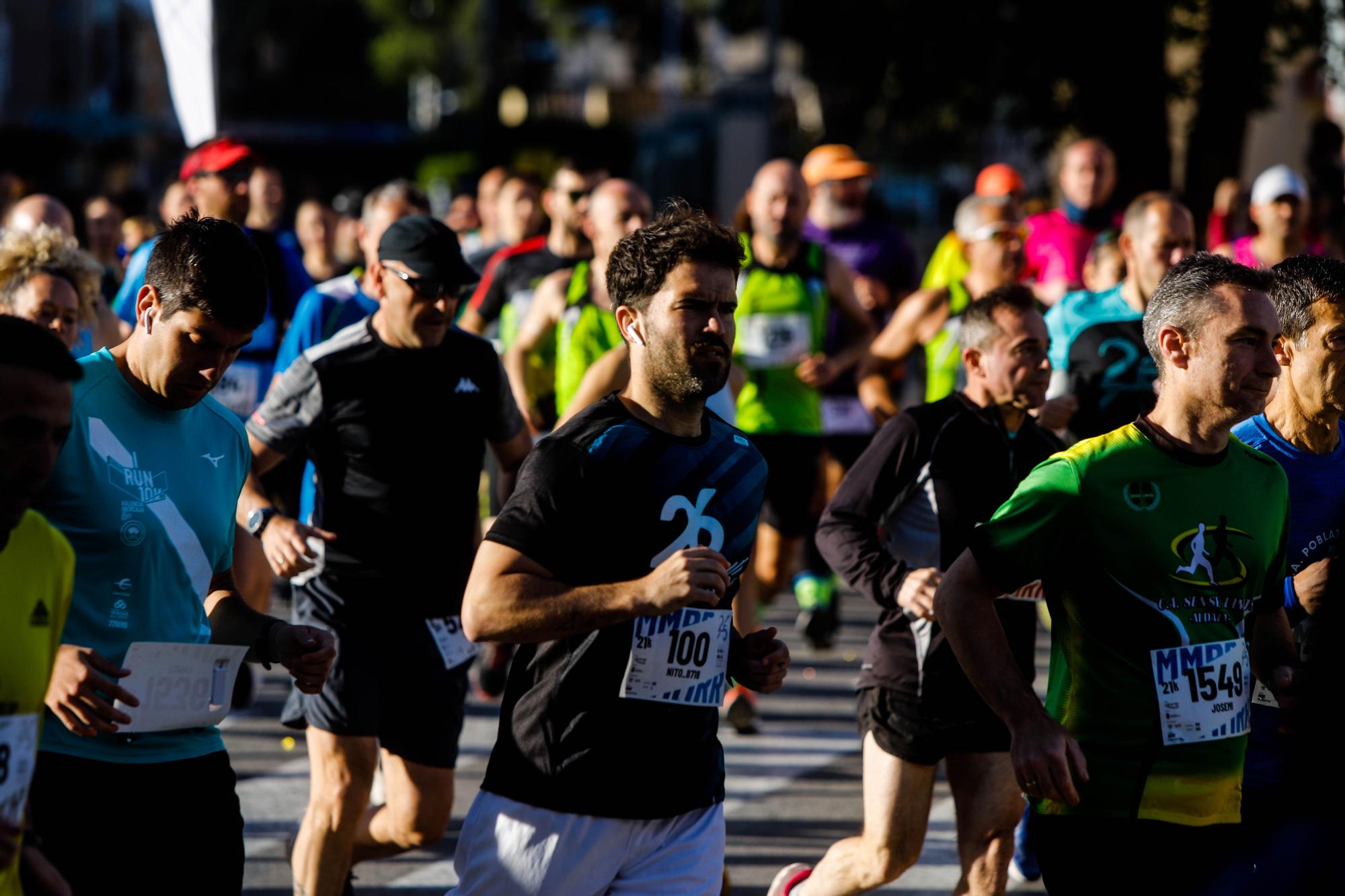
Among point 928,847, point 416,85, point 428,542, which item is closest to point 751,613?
point 928,847

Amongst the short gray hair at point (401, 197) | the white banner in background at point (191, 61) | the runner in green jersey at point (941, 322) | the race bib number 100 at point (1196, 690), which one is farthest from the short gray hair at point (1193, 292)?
the white banner in background at point (191, 61)

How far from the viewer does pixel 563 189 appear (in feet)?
30.1

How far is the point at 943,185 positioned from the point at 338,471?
2692 centimetres

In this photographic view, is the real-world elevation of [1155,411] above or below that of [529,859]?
above

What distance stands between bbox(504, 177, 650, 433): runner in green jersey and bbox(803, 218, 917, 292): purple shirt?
2597 mm

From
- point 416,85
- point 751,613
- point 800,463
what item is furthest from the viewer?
point 416,85

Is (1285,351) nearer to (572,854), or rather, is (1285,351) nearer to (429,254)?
(572,854)

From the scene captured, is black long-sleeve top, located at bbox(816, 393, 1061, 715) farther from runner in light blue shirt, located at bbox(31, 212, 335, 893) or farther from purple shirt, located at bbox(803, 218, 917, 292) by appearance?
purple shirt, located at bbox(803, 218, 917, 292)

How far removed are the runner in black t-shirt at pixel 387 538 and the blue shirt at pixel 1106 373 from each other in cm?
236

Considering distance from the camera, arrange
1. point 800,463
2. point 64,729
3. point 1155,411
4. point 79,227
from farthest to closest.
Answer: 1. point 79,227
2. point 800,463
3. point 1155,411
4. point 64,729

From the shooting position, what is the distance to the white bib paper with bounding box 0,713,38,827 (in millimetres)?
2832

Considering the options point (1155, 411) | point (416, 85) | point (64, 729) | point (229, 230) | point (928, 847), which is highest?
point (416, 85)

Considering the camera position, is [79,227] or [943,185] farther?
[943,185]

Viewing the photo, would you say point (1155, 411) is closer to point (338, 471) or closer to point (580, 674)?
point (580, 674)
